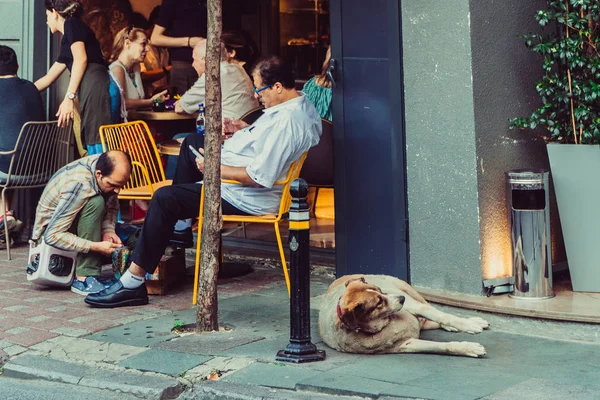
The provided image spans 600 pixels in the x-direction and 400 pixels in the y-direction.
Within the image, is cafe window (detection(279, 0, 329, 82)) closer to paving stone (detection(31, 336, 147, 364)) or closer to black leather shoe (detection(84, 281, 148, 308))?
black leather shoe (detection(84, 281, 148, 308))

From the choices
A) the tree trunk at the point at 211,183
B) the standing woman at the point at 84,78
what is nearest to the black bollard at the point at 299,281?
the tree trunk at the point at 211,183

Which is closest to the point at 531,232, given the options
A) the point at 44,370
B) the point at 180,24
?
the point at 44,370

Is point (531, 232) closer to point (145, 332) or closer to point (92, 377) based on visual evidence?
point (145, 332)

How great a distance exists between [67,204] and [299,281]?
2.50 meters

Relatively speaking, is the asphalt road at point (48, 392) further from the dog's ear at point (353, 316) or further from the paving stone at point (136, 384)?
the dog's ear at point (353, 316)

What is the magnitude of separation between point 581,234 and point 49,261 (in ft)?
11.7

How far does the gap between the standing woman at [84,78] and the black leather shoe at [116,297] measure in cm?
251

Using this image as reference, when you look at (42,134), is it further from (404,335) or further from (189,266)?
(404,335)

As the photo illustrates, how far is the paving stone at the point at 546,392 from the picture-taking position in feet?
15.4

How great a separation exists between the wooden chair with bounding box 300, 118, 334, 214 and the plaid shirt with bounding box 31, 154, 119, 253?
64.3 inches

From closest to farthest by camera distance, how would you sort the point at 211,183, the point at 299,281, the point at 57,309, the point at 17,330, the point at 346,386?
the point at 346,386 → the point at 299,281 → the point at 211,183 → the point at 17,330 → the point at 57,309

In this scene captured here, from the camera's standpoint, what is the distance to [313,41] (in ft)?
39.3

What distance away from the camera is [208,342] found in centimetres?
588

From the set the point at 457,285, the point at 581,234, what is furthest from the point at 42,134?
the point at 581,234
